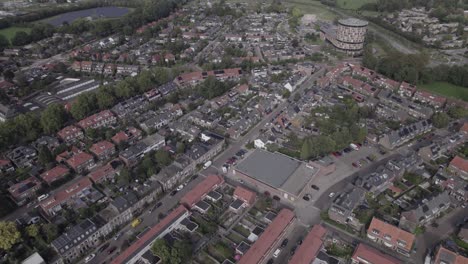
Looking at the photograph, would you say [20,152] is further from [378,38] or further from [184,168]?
[378,38]

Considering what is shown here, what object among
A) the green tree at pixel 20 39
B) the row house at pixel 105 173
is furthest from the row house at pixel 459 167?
the green tree at pixel 20 39

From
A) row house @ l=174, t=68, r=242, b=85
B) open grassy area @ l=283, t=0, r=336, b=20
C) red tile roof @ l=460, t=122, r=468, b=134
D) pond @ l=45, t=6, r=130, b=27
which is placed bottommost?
red tile roof @ l=460, t=122, r=468, b=134

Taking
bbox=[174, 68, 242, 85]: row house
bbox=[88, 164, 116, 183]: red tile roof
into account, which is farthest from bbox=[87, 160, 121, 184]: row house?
bbox=[174, 68, 242, 85]: row house

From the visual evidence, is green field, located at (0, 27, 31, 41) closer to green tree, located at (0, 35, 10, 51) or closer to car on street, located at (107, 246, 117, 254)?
green tree, located at (0, 35, 10, 51)

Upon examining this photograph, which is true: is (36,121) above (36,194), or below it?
above

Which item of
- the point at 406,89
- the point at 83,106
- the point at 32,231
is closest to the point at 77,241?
the point at 32,231

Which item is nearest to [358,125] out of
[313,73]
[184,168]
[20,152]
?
[313,73]

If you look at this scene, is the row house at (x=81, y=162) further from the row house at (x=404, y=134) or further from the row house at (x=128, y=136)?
the row house at (x=404, y=134)

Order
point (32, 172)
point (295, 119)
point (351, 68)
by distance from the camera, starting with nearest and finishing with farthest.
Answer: point (32, 172) < point (295, 119) < point (351, 68)
